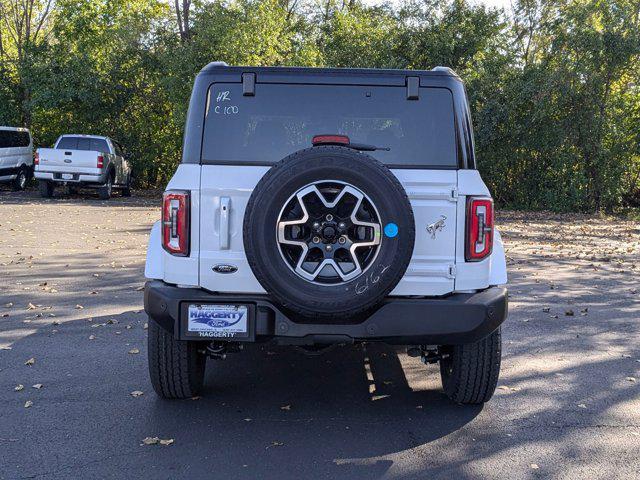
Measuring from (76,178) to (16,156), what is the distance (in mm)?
4087

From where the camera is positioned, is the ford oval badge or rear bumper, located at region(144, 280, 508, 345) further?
the ford oval badge

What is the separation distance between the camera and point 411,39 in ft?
80.0

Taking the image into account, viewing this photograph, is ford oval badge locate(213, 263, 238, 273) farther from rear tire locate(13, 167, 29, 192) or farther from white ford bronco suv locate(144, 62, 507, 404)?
rear tire locate(13, 167, 29, 192)

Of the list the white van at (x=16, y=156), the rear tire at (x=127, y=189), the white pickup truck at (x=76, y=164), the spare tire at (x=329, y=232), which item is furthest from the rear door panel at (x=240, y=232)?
the white van at (x=16, y=156)

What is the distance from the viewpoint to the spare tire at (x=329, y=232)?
13.1ft

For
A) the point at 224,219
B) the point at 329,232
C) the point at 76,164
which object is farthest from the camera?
the point at 76,164

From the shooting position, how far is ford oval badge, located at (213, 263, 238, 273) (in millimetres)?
4324

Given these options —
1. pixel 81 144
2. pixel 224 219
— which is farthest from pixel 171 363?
pixel 81 144

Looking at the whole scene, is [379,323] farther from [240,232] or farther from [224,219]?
[224,219]

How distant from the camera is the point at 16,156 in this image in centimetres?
2558

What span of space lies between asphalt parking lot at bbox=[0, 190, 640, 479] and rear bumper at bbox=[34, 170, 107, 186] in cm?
1441

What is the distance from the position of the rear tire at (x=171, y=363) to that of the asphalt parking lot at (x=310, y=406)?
0.11 m

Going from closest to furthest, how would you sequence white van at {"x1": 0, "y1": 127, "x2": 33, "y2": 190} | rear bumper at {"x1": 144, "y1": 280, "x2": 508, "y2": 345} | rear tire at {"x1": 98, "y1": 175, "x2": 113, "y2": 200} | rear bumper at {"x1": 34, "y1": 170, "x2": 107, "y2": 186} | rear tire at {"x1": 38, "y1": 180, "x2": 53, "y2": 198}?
1. rear bumper at {"x1": 144, "y1": 280, "x2": 508, "y2": 345}
2. rear bumper at {"x1": 34, "y1": 170, "x2": 107, "y2": 186}
3. rear tire at {"x1": 38, "y1": 180, "x2": 53, "y2": 198}
4. rear tire at {"x1": 98, "y1": 175, "x2": 113, "y2": 200}
5. white van at {"x1": 0, "y1": 127, "x2": 33, "y2": 190}

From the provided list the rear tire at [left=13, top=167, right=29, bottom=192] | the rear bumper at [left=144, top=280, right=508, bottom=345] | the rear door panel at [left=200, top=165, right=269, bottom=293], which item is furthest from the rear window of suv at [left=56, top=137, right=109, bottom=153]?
the rear bumper at [left=144, top=280, right=508, bottom=345]
